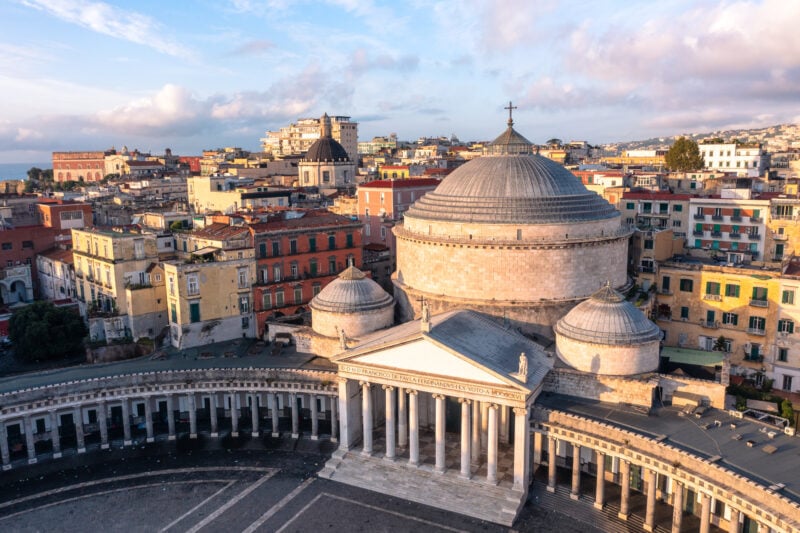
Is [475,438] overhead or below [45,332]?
below

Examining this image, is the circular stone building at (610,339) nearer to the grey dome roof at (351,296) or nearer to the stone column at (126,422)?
the grey dome roof at (351,296)

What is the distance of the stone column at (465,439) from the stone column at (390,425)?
4.58 m

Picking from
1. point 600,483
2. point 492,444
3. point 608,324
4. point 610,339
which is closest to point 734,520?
point 600,483

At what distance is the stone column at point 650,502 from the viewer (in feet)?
109

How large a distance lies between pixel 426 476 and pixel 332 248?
26.1 metres

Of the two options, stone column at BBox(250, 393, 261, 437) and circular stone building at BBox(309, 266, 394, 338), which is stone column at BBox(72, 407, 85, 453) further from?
circular stone building at BBox(309, 266, 394, 338)

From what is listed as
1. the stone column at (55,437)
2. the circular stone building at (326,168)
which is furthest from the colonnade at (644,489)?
the circular stone building at (326,168)

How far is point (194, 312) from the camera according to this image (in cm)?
5094

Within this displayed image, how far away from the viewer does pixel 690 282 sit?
2048 inches

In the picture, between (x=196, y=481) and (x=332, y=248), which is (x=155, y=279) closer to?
(x=332, y=248)

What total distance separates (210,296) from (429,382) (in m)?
21.9

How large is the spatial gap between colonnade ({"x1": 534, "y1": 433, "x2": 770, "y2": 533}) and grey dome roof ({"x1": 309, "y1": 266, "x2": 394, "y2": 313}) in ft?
51.6

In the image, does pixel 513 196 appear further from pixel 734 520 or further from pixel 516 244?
pixel 734 520

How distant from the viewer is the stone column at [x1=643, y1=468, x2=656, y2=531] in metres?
33.1
